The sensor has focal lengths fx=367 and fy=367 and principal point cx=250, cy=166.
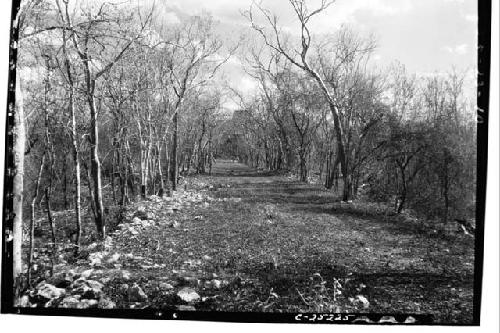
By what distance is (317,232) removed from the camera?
5.48 metres

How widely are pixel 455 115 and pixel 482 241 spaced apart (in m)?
1.70

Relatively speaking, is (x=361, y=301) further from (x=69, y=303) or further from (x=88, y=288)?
(x=69, y=303)

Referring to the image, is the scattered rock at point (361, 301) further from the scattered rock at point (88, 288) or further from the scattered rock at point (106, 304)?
the scattered rock at point (88, 288)

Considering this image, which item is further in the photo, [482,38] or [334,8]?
[334,8]

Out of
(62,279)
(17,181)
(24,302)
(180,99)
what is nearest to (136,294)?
(62,279)

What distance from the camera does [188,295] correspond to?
11.0ft

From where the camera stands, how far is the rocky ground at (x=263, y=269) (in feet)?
10.8

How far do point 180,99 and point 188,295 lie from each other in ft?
23.3

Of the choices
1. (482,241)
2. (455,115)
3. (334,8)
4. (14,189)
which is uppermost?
(334,8)

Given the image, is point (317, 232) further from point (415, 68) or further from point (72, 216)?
point (72, 216)

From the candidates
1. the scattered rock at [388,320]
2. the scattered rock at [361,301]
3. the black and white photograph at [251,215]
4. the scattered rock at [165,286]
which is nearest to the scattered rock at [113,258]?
the black and white photograph at [251,215]

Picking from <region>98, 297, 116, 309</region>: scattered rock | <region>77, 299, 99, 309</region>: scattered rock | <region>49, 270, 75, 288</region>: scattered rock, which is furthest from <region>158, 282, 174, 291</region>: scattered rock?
<region>49, 270, 75, 288</region>: scattered rock

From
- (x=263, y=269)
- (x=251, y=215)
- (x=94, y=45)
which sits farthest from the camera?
(x=251, y=215)

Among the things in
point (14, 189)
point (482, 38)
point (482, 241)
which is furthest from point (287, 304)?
point (482, 38)
